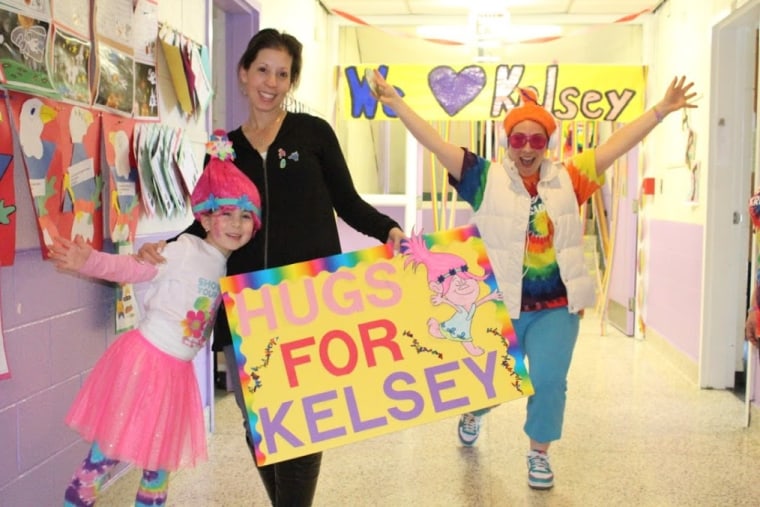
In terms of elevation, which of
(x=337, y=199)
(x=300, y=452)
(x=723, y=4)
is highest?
(x=723, y=4)

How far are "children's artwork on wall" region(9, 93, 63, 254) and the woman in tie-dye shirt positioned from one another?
1.06m

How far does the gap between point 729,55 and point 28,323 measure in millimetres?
3592

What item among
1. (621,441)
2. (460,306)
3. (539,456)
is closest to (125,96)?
(460,306)

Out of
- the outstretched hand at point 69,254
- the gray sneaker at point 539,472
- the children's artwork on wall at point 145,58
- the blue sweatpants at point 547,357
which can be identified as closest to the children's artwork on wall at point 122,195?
the children's artwork on wall at point 145,58

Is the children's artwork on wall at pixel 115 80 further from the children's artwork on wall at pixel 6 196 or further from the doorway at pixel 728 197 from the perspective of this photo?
the doorway at pixel 728 197

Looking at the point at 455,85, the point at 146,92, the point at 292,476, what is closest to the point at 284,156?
the point at 292,476

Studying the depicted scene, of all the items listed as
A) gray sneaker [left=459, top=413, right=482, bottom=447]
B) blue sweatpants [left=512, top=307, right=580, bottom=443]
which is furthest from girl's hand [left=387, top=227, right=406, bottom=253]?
gray sneaker [left=459, top=413, right=482, bottom=447]

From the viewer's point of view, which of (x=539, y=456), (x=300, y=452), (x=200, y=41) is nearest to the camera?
(x=300, y=452)

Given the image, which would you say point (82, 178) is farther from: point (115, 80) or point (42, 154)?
point (115, 80)

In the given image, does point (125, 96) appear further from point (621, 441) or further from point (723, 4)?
point (723, 4)

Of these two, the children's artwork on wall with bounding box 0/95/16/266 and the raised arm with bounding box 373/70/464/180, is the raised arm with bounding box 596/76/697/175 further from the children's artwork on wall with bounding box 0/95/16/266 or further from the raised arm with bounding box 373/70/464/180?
the children's artwork on wall with bounding box 0/95/16/266

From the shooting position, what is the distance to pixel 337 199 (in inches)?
73.4

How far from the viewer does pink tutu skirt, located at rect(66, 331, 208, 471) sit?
5.48ft

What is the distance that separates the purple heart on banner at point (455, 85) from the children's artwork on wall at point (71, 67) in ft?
13.0
